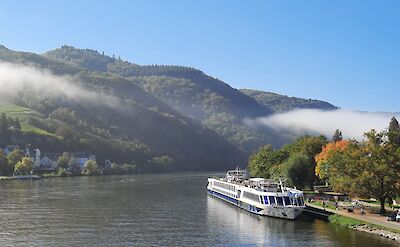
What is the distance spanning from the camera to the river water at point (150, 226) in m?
68.7

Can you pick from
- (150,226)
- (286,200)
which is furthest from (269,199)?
(150,226)

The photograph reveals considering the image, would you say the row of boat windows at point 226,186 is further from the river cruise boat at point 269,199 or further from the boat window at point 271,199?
the boat window at point 271,199

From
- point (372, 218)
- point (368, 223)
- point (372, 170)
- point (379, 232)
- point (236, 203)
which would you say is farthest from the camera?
point (236, 203)

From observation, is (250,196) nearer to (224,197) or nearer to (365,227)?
(224,197)

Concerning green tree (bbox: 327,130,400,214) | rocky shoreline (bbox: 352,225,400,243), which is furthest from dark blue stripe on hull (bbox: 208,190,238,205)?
rocky shoreline (bbox: 352,225,400,243)

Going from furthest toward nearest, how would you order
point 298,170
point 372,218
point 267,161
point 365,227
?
point 267,161, point 298,170, point 372,218, point 365,227

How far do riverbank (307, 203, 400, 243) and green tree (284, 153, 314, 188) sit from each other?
95.1ft

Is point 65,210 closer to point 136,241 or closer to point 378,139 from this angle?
point 136,241

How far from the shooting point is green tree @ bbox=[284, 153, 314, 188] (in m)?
120

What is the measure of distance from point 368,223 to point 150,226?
3514 centimetres

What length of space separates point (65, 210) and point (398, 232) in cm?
6204

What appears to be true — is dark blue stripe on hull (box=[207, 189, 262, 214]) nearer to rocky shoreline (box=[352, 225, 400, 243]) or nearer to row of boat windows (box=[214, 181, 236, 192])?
row of boat windows (box=[214, 181, 236, 192])

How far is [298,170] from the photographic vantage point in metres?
121

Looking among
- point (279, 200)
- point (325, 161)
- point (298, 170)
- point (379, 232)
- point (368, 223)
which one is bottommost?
point (379, 232)
